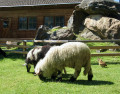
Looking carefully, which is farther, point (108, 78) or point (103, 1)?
point (103, 1)

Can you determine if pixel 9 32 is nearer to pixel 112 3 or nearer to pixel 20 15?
pixel 20 15

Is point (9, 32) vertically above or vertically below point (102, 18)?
below

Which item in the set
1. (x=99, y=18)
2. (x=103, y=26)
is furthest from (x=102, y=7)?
(x=103, y=26)

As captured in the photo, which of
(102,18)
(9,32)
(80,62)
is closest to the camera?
(80,62)

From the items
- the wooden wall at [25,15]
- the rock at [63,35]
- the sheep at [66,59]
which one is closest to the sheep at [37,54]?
the sheep at [66,59]

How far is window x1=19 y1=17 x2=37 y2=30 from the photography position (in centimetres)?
2152

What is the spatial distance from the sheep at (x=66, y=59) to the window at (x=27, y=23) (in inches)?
616

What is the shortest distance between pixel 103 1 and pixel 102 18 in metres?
1.36

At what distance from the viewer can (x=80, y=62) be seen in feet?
19.6

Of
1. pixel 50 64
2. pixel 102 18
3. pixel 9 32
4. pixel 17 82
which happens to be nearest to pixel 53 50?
pixel 50 64

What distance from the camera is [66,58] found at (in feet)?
19.6

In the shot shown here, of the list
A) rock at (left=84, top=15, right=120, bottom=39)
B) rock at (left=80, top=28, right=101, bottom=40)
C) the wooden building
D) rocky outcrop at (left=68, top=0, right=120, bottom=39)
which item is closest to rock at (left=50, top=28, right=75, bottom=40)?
rock at (left=80, top=28, right=101, bottom=40)

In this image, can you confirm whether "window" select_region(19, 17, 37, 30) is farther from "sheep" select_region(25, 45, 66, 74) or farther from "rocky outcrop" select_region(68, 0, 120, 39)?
"sheep" select_region(25, 45, 66, 74)

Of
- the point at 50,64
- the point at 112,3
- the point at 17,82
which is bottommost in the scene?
the point at 17,82
